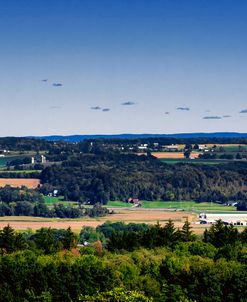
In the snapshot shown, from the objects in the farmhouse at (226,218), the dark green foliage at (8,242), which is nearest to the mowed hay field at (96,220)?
the farmhouse at (226,218)

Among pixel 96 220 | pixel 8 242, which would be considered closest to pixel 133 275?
pixel 8 242

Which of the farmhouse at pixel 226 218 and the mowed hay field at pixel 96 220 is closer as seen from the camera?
the mowed hay field at pixel 96 220

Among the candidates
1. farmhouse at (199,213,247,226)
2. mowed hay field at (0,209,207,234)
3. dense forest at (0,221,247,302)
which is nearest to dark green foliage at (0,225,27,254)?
dense forest at (0,221,247,302)

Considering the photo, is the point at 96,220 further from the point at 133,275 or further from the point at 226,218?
the point at 133,275

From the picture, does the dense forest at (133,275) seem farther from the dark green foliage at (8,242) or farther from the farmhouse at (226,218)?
the farmhouse at (226,218)

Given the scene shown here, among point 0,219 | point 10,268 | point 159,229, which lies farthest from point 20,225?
point 10,268

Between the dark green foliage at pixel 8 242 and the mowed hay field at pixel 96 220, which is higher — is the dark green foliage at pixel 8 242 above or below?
above

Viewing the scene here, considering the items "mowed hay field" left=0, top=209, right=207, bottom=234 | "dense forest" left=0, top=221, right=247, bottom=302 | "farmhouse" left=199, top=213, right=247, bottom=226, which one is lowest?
"mowed hay field" left=0, top=209, right=207, bottom=234

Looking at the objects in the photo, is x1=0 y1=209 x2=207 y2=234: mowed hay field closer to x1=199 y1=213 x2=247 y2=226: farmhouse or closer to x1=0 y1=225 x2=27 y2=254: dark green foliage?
x1=199 y1=213 x2=247 y2=226: farmhouse

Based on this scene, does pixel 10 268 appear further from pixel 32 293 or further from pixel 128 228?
pixel 128 228
